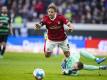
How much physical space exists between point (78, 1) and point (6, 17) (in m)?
11.3

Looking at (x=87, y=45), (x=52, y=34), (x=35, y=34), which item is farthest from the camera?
(x=35, y=34)

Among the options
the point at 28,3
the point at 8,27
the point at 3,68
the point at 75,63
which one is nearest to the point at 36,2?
the point at 28,3

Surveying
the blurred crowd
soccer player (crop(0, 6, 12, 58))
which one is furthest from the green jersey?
the blurred crowd

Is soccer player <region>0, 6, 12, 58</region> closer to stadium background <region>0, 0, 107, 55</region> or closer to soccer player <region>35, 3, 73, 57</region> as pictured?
soccer player <region>35, 3, 73, 57</region>

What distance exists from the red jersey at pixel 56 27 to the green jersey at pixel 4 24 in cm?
606

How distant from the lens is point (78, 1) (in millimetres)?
33250

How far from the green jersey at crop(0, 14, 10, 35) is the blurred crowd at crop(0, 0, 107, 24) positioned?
974 centimetres

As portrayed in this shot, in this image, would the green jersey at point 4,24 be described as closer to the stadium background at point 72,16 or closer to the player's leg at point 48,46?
the player's leg at point 48,46

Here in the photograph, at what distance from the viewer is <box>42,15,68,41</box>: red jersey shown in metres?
16.5

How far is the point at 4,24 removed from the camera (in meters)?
22.9

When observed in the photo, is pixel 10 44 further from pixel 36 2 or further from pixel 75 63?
pixel 75 63

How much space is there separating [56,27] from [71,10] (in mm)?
16175

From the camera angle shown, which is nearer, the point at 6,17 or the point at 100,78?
the point at 100,78

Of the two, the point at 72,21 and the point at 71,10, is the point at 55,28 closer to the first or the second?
the point at 72,21
